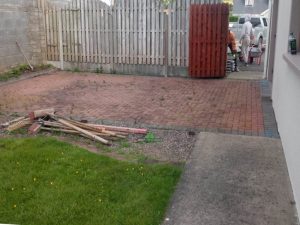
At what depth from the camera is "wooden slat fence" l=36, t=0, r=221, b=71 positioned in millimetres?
11656

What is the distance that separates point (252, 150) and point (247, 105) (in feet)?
9.61

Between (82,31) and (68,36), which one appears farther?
(68,36)

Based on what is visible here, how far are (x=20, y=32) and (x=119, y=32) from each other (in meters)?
3.08

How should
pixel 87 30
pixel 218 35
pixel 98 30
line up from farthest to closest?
pixel 87 30 < pixel 98 30 < pixel 218 35

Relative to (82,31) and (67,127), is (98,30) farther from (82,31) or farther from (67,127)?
(67,127)

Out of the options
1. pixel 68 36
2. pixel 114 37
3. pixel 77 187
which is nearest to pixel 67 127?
pixel 77 187

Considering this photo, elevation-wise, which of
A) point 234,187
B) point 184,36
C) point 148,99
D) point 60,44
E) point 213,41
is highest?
point 184,36

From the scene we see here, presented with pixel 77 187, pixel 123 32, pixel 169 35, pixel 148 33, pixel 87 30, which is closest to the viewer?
pixel 77 187

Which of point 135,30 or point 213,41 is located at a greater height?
point 135,30

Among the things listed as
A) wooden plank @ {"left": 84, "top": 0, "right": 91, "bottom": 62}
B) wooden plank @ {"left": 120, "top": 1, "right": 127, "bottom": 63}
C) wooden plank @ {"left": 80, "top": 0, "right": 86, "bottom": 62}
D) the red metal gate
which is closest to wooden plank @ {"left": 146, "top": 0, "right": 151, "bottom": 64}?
wooden plank @ {"left": 120, "top": 1, "right": 127, "bottom": 63}

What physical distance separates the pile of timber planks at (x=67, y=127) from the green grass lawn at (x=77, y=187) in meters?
0.62

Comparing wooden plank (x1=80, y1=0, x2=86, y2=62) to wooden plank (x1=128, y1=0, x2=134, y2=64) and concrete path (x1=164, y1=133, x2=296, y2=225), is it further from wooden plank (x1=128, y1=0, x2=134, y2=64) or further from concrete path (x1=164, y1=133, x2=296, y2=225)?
concrete path (x1=164, y1=133, x2=296, y2=225)

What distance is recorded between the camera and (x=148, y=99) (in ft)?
28.9

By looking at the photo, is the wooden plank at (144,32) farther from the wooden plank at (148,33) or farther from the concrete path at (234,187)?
the concrete path at (234,187)
